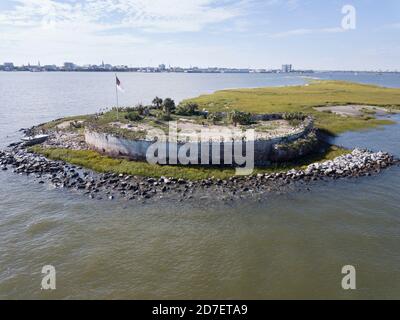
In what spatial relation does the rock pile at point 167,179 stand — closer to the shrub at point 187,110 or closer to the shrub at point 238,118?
the shrub at point 238,118

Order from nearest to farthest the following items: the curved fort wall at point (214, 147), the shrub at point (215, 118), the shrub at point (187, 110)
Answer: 1. the curved fort wall at point (214, 147)
2. the shrub at point (215, 118)
3. the shrub at point (187, 110)

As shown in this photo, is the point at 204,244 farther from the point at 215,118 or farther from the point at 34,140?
the point at 34,140

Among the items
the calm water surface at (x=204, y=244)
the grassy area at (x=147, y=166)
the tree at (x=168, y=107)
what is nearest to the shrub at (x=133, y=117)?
the tree at (x=168, y=107)

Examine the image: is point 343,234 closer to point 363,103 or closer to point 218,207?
point 218,207

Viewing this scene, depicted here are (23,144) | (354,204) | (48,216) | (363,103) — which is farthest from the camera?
(363,103)

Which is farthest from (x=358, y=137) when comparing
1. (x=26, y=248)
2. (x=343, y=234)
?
(x=26, y=248)
